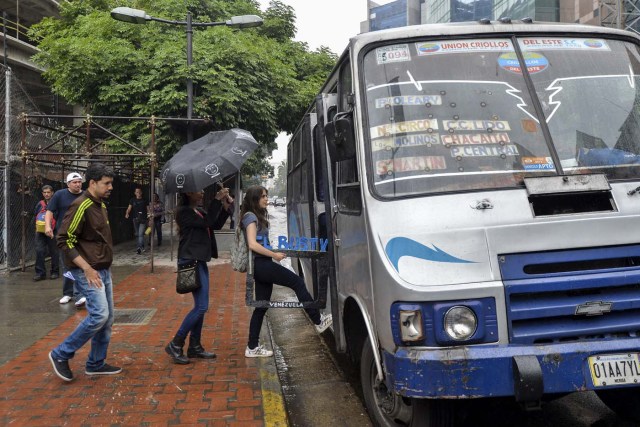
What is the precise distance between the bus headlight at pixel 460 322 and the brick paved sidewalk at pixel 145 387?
172 cm

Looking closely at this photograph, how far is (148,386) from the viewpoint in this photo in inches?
190

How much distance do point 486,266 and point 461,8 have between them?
57816mm

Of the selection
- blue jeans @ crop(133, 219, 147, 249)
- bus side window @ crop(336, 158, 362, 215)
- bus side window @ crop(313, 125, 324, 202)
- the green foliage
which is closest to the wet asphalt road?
bus side window @ crop(336, 158, 362, 215)

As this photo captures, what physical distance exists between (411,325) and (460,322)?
0.85ft

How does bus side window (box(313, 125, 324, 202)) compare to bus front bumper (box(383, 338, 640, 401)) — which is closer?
bus front bumper (box(383, 338, 640, 401))

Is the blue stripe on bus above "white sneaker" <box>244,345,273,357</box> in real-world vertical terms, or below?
above

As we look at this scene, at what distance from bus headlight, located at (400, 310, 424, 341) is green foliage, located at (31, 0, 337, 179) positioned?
11.5 m

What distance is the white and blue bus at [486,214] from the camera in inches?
119

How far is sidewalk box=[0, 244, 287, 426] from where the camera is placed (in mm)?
4176

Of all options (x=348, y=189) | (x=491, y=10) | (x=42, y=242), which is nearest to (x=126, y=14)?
(x=42, y=242)

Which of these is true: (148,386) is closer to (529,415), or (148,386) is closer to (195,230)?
(195,230)

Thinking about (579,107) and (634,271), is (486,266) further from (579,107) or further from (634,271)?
(579,107)

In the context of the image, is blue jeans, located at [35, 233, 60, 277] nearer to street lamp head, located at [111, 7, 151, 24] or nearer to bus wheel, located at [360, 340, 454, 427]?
street lamp head, located at [111, 7, 151, 24]

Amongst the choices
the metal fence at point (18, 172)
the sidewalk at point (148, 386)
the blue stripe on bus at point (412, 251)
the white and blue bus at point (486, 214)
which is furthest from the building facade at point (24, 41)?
the blue stripe on bus at point (412, 251)
